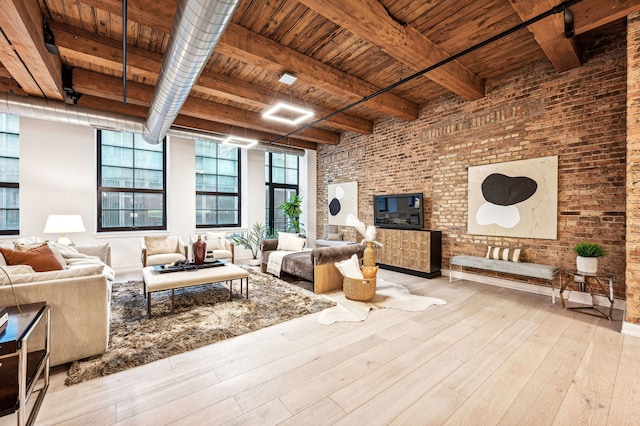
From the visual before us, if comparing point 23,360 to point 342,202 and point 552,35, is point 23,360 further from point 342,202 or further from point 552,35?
point 342,202

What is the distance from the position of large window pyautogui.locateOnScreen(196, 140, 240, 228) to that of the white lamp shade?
8.07 feet

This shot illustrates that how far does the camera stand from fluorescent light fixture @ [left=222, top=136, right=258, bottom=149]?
585 centimetres

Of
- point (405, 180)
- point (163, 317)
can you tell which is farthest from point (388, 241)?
point (163, 317)

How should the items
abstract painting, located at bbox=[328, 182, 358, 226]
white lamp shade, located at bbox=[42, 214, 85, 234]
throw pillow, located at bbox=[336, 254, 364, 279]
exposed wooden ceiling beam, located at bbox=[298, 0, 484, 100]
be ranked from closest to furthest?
exposed wooden ceiling beam, located at bbox=[298, 0, 484, 100]
throw pillow, located at bbox=[336, 254, 364, 279]
white lamp shade, located at bbox=[42, 214, 85, 234]
abstract painting, located at bbox=[328, 182, 358, 226]

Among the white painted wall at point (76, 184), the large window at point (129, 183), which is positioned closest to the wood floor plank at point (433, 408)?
the white painted wall at point (76, 184)

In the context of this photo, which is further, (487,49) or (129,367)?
(487,49)

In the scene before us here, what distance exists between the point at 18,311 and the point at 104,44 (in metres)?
3.09

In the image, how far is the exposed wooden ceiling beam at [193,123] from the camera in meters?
4.87

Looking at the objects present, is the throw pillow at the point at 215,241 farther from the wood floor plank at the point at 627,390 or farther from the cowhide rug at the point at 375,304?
the wood floor plank at the point at 627,390

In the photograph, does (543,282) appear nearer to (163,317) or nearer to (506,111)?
(506,111)

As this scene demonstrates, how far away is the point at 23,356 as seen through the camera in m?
1.38

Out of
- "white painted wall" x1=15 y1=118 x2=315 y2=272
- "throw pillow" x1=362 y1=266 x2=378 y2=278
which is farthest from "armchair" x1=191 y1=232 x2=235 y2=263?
"throw pillow" x1=362 y1=266 x2=378 y2=278

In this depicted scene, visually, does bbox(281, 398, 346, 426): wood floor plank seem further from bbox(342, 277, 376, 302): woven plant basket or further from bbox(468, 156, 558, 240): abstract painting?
bbox(468, 156, 558, 240): abstract painting

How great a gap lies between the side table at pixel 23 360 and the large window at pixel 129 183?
466cm
